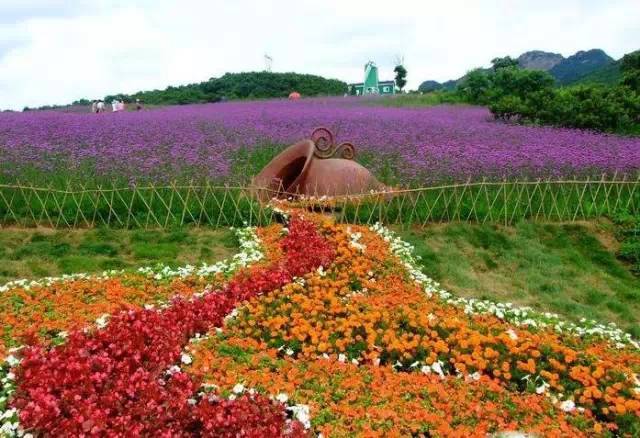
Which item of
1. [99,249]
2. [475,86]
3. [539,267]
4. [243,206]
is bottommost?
[539,267]

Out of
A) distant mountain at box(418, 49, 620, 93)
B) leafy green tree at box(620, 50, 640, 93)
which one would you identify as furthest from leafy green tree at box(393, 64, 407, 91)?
leafy green tree at box(620, 50, 640, 93)

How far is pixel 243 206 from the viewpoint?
32.2ft

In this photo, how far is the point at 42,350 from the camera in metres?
4.74

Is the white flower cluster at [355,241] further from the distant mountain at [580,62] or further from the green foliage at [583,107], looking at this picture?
the distant mountain at [580,62]

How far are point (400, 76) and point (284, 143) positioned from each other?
35023 millimetres

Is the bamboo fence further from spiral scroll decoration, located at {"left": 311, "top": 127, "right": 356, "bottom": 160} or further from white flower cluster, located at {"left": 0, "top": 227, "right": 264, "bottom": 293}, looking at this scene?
white flower cluster, located at {"left": 0, "top": 227, "right": 264, "bottom": 293}

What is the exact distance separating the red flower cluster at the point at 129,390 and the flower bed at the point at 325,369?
0.04 feet

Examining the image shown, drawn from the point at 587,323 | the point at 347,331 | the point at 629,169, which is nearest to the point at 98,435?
the point at 347,331

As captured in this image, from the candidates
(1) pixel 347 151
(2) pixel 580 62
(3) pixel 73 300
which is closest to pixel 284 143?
(1) pixel 347 151

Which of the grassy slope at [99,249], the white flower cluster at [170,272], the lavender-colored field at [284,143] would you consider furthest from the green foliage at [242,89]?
the white flower cluster at [170,272]

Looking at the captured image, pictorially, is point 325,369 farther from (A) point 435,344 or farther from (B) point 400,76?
(B) point 400,76

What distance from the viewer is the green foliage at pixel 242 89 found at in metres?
36.6

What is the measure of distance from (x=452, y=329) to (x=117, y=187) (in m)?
6.45

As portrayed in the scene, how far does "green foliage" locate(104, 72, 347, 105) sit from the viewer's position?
36.6 meters
